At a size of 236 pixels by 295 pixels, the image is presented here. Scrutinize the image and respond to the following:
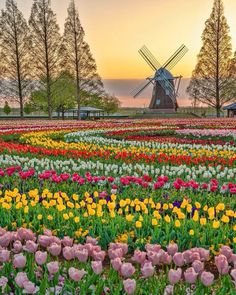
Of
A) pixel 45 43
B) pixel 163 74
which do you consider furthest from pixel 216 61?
pixel 45 43

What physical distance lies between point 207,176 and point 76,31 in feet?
153

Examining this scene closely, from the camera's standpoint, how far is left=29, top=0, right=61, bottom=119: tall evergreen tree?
4875 cm

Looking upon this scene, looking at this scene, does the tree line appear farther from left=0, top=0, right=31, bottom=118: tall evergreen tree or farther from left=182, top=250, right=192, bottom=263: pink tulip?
left=182, top=250, right=192, bottom=263: pink tulip

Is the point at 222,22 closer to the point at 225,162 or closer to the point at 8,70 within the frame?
the point at 8,70

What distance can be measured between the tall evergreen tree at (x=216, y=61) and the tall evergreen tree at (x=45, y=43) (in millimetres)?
15750

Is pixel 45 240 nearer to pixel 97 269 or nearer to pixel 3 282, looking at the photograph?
pixel 3 282

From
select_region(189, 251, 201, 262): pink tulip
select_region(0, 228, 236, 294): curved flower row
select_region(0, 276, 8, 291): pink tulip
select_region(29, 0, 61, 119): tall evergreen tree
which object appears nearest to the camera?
select_region(0, 228, 236, 294): curved flower row

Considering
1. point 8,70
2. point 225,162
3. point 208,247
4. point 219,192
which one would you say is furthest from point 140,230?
point 8,70

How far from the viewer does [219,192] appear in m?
7.14

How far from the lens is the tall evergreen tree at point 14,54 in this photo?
4900 centimetres

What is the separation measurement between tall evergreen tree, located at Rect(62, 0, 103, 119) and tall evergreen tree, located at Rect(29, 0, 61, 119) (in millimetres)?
1684

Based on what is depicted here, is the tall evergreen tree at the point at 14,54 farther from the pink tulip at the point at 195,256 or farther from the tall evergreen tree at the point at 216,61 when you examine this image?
the pink tulip at the point at 195,256

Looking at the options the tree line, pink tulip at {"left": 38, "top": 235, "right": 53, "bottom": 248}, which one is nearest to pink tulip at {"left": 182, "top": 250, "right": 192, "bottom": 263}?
pink tulip at {"left": 38, "top": 235, "right": 53, "bottom": 248}

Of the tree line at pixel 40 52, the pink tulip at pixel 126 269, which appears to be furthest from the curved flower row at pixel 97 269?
the tree line at pixel 40 52
